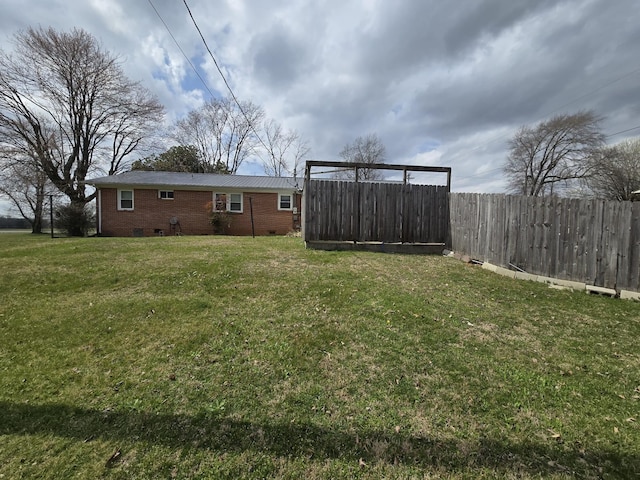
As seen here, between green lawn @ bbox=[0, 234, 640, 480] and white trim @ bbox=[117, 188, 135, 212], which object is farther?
white trim @ bbox=[117, 188, 135, 212]

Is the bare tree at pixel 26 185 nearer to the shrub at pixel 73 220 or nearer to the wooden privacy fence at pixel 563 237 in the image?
the shrub at pixel 73 220

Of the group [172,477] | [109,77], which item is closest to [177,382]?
[172,477]

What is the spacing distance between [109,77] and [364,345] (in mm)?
26010

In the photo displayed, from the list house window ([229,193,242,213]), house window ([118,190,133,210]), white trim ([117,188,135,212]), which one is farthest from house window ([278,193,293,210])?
house window ([118,190,133,210])

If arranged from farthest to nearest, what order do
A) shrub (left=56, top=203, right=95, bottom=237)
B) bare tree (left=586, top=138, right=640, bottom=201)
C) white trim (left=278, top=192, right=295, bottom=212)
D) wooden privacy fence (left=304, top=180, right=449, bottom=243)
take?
1. bare tree (left=586, top=138, right=640, bottom=201)
2. white trim (left=278, top=192, right=295, bottom=212)
3. shrub (left=56, top=203, right=95, bottom=237)
4. wooden privacy fence (left=304, top=180, right=449, bottom=243)

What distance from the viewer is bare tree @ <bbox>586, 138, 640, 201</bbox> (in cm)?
2520

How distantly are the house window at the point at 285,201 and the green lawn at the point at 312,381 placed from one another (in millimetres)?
12025

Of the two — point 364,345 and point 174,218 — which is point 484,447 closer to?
point 364,345

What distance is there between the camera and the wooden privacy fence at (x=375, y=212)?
862cm

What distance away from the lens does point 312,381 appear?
2.75 meters

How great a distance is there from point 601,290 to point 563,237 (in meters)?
1.10

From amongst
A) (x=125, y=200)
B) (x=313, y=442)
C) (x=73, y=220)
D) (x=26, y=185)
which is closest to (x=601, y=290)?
(x=313, y=442)

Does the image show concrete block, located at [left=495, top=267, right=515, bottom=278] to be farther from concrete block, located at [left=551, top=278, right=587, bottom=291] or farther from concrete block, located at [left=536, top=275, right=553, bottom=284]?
concrete block, located at [left=551, top=278, right=587, bottom=291]

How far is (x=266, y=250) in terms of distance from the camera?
825 cm
